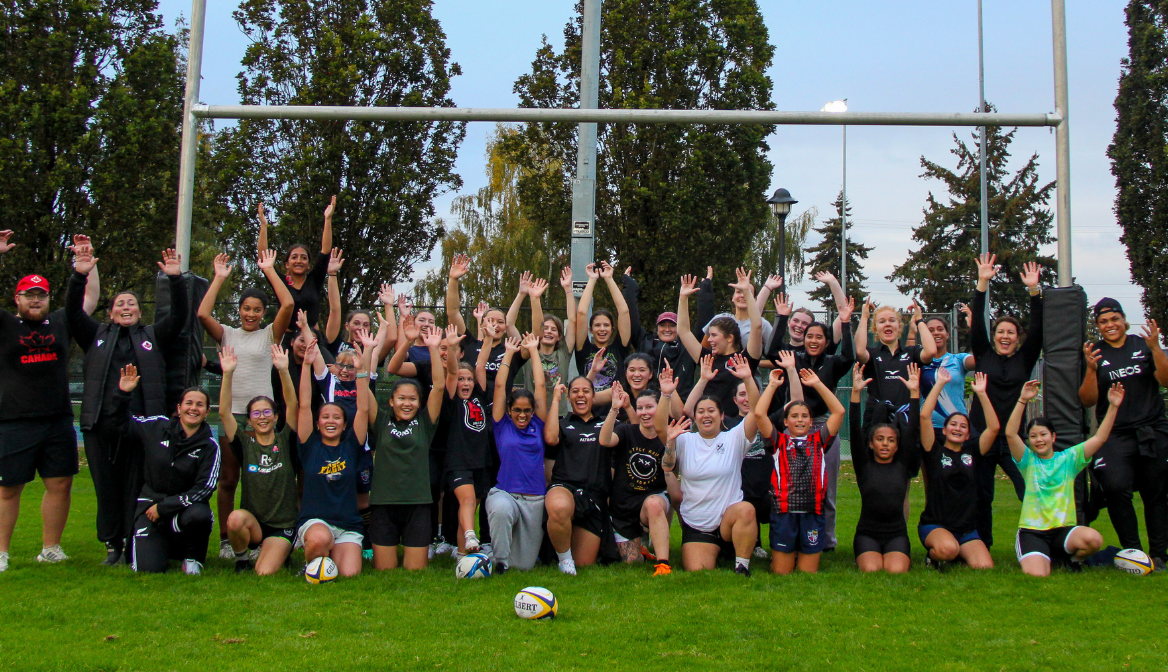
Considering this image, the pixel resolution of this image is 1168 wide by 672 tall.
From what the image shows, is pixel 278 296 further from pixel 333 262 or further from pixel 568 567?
pixel 568 567

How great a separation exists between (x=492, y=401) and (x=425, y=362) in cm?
58

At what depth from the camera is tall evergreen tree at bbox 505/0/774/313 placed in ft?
57.8

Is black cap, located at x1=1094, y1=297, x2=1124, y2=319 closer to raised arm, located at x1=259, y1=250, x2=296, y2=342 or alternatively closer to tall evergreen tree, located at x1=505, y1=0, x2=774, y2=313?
raised arm, located at x1=259, y1=250, x2=296, y2=342

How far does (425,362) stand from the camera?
6.80 m

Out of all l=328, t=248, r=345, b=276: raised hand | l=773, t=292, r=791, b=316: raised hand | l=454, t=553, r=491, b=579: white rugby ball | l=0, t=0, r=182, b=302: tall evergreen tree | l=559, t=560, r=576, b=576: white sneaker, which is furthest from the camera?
l=0, t=0, r=182, b=302: tall evergreen tree

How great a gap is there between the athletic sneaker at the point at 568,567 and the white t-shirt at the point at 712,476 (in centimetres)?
85

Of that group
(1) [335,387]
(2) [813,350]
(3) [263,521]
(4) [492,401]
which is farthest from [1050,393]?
(3) [263,521]

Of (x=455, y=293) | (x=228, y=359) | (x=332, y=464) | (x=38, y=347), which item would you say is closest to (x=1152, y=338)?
(x=455, y=293)

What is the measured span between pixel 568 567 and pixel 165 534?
104 inches

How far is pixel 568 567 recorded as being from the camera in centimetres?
613

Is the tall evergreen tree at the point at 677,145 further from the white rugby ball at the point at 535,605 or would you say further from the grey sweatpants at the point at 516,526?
the white rugby ball at the point at 535,605

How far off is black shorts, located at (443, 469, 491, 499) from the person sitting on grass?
1.53m

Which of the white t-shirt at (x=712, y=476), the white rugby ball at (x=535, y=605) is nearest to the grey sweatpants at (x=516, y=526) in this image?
the white t-shirt at (x=712, y=476)

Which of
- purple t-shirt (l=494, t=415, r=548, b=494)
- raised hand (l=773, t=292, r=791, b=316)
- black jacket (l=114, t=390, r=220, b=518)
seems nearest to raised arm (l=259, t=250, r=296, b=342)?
black jacket (l=114, t=390, r=220, b=518)
